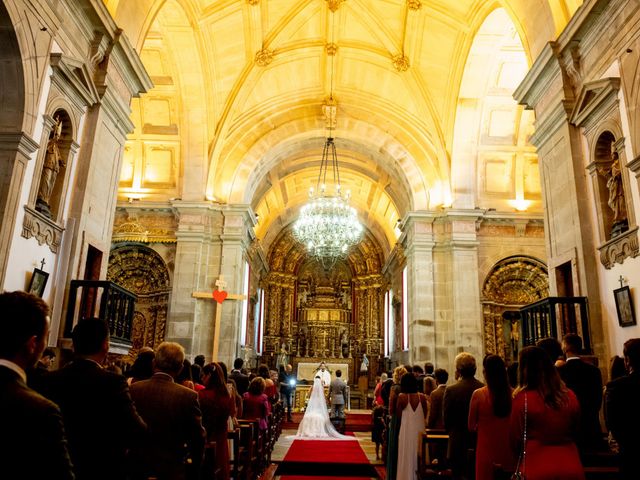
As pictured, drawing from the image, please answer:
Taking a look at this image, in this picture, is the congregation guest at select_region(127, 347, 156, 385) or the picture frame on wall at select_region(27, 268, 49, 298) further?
the picture frame on wall at select_region(27, 268, 49, 298)

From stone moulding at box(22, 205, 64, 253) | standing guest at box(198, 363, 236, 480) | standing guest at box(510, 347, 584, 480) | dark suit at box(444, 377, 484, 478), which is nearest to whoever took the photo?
standing guest at box(510, 347, 584, 480)

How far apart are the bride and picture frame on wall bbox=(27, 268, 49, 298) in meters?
6.74

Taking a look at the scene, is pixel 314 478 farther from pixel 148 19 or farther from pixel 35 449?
pixel 148 19

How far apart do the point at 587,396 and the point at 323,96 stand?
12.9 metres

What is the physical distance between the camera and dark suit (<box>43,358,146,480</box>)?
2.31 metres

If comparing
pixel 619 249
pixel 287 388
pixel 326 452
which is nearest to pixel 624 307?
pixel 619 249

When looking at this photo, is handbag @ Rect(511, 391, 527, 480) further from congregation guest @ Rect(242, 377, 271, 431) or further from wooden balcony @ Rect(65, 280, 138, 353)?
wooden balcony @ Rect(65, 280, 138, 353)

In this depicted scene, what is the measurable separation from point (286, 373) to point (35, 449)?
46.3ft

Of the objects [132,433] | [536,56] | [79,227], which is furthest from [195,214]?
[132,433]

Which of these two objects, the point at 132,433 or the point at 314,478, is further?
the point at 314,478

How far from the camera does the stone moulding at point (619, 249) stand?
5914mm

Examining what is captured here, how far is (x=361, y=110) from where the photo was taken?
50.7 ft

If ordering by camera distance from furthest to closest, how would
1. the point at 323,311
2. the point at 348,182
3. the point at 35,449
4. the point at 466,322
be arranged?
the point at 323,311 → the point at 348,182 → the point at 466,322 → the point at 35,449

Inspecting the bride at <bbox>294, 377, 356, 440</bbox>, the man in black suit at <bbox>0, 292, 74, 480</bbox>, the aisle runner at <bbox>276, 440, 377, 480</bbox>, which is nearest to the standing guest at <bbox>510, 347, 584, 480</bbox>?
the man in black suit at <bbox>0, 292, 74, 480</bbox>
